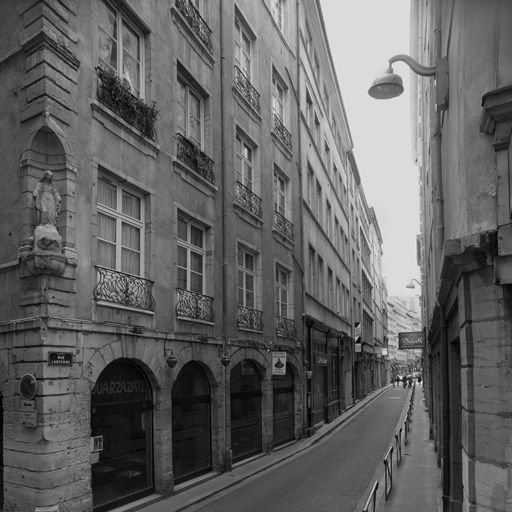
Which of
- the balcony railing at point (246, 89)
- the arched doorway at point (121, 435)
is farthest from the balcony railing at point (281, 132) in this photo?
the arched doorway at point (121, 435)

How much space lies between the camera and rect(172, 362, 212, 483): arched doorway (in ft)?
41.2

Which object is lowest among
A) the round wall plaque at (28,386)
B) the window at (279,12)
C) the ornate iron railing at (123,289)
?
the round wall plaque at (28,386)

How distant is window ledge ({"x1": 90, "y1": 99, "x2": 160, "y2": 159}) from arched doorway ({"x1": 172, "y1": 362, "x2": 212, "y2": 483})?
185 inches

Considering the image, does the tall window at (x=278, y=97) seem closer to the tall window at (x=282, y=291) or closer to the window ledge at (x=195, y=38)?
the tall window at (x=282, y=291)

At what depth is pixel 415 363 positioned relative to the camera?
378 feet

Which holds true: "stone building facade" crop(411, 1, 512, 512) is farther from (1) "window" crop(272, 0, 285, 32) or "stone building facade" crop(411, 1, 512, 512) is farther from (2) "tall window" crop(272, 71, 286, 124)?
(1) "window" crop(272, 0, 285, 32)

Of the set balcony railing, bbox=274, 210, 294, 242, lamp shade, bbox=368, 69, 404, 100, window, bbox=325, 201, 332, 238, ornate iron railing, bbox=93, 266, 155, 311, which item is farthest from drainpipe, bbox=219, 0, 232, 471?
window, bbox=325, 201, 332, 238

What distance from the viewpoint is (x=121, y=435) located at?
10680mm

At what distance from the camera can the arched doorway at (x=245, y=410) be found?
51.1ft

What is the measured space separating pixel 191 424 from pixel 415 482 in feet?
16.1

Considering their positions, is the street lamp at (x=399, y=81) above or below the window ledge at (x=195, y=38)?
below

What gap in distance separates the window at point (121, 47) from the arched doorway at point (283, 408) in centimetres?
1011

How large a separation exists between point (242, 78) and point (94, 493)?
39.1ft

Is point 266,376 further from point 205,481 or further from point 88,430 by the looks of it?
point 88,430
